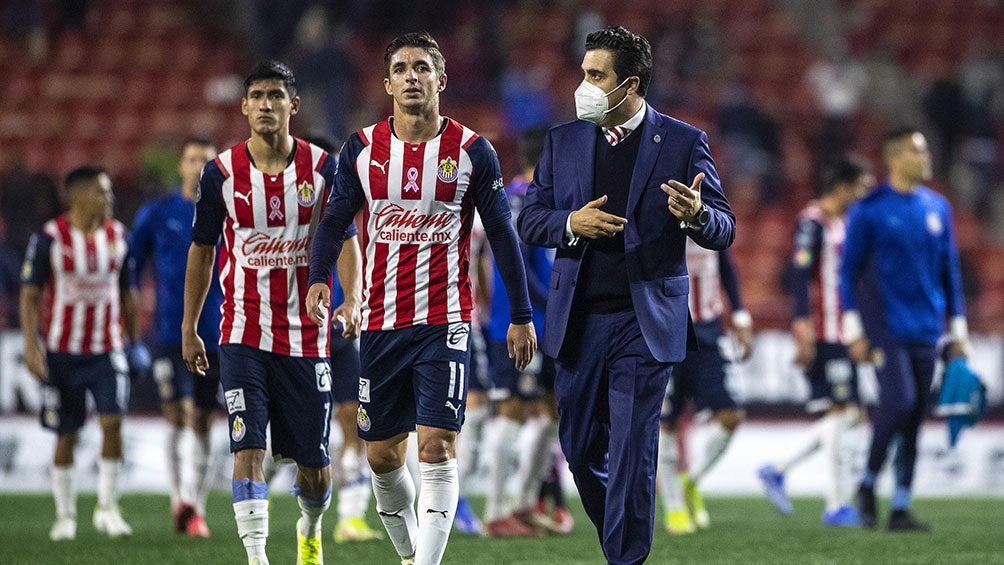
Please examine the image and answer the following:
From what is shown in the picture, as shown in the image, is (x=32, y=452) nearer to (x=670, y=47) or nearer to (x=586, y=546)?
(x=586, y=546)

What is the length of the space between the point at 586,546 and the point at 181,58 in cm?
1310

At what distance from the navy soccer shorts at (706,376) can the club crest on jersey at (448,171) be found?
12.2 feet

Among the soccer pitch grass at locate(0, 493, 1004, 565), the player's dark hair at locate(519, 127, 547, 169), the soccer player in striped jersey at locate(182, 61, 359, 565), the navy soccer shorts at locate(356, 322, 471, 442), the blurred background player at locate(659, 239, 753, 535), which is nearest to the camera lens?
the navy soccer shorts at locate(356, 322, 471, 442)

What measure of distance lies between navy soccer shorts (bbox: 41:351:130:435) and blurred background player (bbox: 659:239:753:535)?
3753 mm

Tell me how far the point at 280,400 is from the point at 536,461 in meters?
3.02

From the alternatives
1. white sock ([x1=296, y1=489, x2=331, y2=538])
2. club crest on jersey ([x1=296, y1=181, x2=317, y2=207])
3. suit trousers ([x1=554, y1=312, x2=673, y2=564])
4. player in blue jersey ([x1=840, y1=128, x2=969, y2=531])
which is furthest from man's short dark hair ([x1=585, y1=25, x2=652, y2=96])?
player in blue jersey ([x1=840, y1=128, x2=969, y2=531])

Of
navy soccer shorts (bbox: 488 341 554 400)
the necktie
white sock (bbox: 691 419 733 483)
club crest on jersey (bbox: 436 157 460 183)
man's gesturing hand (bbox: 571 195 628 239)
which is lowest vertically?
white sock (bbox: 691 419 733 483)

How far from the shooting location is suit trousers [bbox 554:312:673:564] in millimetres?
5332

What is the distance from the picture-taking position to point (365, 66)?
19422 mm

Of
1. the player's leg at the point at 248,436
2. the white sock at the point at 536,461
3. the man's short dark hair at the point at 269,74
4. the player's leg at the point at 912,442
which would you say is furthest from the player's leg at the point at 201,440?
the player's leg at the point at 912,442

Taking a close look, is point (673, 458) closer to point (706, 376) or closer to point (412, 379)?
point (706, 376)

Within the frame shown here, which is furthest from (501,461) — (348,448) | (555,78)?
(555,78)

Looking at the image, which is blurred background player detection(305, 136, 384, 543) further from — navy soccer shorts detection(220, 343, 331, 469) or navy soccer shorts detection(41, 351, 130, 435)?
navy soccer shorts detection(220, 343, 331, 469)

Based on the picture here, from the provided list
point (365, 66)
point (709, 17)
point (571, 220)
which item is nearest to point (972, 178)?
point (709, 17)
